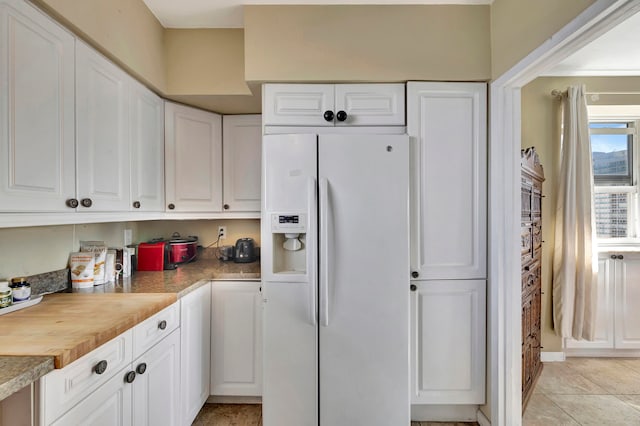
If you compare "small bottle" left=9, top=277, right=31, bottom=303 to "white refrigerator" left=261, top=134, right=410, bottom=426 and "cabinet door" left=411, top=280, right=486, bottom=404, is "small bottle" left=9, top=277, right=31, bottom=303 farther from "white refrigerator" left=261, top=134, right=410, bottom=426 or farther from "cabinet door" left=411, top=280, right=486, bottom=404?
"cabinet door" left=411, top=280, right=486, bottom=404

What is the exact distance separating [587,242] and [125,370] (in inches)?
134

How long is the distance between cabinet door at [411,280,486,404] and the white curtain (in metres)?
1.38

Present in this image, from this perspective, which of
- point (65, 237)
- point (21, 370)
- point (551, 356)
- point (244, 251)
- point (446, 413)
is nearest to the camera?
point (21, 370)

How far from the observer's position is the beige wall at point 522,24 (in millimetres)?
1339

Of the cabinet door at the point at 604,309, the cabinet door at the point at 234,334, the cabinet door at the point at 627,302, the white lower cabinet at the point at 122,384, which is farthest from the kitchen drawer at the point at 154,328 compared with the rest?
the cabinet door at the point at 627,302

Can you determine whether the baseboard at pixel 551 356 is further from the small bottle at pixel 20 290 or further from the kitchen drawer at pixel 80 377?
the small bottle at pixel 20 290

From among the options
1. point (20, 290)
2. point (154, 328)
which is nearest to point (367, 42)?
point (154, 328)

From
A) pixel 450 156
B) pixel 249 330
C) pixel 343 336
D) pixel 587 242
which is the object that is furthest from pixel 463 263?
pixel 587 242

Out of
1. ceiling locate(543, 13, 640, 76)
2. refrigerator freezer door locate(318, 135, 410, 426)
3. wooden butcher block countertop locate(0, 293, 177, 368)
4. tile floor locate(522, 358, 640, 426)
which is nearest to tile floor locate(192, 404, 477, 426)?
refrigerator freezer door locate(318, 135, 410, 426)

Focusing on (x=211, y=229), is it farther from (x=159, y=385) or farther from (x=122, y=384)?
(x=122, y=384)

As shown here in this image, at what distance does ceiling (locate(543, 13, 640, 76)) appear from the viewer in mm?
2230

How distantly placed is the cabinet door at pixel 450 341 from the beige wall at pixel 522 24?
4.13 feet

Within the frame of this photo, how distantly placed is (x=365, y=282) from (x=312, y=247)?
0.36 m

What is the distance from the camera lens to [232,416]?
2.13 metres
